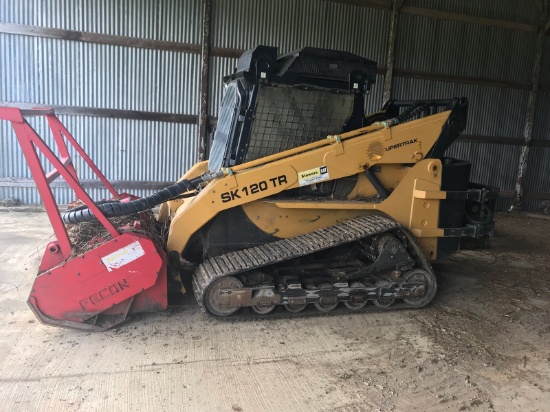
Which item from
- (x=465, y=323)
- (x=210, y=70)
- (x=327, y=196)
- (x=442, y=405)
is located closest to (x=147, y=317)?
(x=327, y=196)

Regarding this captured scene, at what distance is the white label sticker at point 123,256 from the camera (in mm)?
3648

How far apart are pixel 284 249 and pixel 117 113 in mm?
6486

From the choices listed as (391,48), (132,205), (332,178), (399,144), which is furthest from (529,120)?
(132,205)

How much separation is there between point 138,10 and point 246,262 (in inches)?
276

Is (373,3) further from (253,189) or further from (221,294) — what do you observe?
(221,294)

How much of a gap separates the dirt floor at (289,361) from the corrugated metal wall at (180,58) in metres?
5.08

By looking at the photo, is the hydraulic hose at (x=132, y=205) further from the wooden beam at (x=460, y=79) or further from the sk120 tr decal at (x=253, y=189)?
the wooden beam at (x=460, y=79)

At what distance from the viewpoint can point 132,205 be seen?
403 centimetres

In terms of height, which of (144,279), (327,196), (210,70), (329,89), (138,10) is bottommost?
(144,279)

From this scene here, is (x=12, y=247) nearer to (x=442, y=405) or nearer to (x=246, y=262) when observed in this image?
(x=246, y=262)

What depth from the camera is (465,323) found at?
4.23m

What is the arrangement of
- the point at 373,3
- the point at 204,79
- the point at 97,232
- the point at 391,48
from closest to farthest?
the point at 97,232 → the point at 204,79 → the point at 373,3 → the point at 391,48

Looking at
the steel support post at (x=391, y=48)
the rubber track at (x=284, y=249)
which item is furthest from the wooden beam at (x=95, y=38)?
the rubber track at (x=284, y=249)

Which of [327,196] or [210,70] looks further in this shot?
[210,70]
